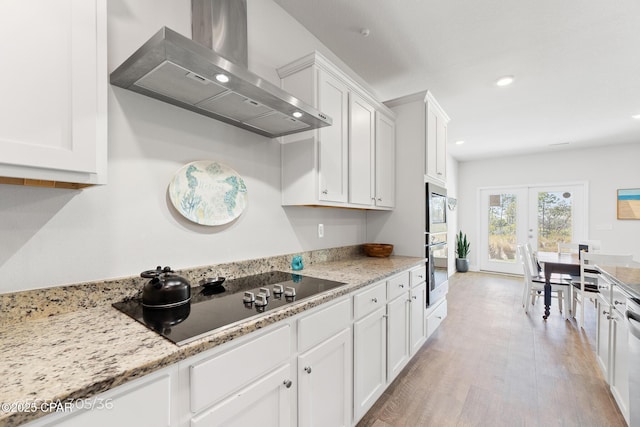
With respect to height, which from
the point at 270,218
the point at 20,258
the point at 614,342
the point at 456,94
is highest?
the point at 456,94

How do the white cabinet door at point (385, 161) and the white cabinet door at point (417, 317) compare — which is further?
the white cabinet door at point (385, 161)

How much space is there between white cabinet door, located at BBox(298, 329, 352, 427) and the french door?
600cm

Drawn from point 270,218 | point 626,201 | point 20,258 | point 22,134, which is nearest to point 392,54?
point 270,218

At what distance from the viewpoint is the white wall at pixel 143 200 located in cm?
104

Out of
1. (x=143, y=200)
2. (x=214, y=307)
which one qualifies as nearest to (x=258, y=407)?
(x=214, y=307)

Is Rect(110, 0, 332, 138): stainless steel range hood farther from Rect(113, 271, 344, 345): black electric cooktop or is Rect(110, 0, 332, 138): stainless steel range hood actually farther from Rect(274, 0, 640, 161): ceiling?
Rect(113, 271, 344, 345): black electric cooktop

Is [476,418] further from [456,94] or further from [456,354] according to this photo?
[456,94]

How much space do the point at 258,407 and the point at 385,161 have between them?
221 centimetres

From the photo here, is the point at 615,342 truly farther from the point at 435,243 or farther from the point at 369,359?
the point at 369,359

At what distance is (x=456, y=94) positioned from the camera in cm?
333

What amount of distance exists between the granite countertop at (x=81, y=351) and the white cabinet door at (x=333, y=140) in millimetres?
1016

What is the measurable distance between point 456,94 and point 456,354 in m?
2.81

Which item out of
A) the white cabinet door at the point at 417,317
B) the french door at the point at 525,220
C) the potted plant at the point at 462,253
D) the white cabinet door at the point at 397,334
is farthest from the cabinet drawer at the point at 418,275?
the french door at the point at 525,220

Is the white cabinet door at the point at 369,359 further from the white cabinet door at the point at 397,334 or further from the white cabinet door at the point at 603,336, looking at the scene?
the white cabinet door at the point at 603,336
